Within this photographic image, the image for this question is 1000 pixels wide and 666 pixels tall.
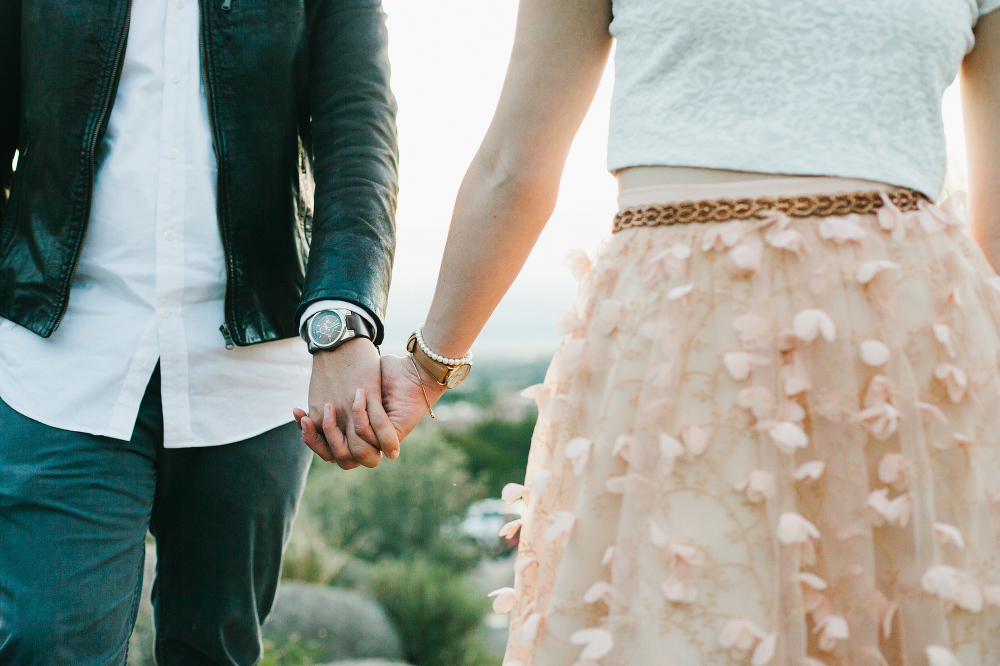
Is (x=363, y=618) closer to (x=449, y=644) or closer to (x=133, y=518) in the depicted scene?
(x=449, y=644)

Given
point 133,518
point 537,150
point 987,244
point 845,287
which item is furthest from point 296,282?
point 987,244

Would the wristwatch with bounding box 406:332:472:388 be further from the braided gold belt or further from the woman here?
the braided gold belt

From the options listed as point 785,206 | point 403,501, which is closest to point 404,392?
point 785,206

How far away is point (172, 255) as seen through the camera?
174cm

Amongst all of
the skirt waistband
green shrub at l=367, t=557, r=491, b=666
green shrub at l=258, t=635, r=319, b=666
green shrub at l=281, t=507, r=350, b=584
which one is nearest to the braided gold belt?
the skirt waistband

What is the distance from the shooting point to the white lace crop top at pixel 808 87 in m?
1.16

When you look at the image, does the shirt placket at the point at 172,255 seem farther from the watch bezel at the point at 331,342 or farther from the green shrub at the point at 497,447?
the green shrub at the point at 497,447

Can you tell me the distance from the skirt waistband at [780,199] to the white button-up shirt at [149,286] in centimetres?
104

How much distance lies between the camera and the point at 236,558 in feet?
6.07

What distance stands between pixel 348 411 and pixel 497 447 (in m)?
55.7

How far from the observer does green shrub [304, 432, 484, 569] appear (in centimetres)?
1712

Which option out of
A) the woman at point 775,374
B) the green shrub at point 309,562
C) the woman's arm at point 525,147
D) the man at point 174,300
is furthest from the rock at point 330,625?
the woman at point 775,374

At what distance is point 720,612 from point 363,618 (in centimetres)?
795

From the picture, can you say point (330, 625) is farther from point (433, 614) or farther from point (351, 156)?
point (351, 156)
